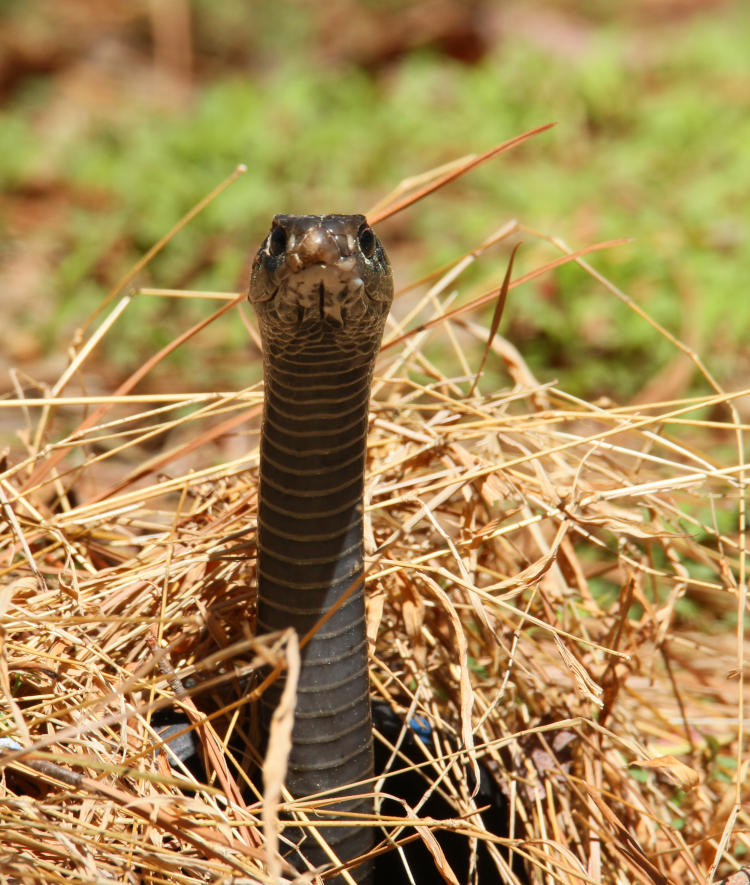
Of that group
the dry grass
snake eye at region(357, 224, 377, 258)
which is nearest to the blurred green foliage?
the dry grass

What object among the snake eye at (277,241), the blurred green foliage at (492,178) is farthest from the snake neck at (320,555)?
the blurred green foliage at (492,178)

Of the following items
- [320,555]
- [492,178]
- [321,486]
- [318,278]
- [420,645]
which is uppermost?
[492,178]

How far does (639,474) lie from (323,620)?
1.01m

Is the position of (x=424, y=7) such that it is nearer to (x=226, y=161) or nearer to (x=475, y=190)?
(x=475, y=190)

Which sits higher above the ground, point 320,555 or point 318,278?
point 318,278

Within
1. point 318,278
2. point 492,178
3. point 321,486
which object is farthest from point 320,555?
point 492,178

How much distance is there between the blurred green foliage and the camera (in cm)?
442

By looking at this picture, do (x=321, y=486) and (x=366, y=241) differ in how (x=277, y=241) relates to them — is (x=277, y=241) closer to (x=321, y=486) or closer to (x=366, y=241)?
(x=366, y=241)

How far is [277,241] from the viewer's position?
57.2 inches

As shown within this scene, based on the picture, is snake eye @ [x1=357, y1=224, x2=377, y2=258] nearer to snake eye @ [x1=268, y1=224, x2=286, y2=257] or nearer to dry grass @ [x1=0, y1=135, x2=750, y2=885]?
snake eye @ [x1=268, y1=224, x2=286, y2=257]

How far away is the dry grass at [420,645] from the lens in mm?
1609

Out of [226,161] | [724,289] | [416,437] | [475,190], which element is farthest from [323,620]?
[475,190]

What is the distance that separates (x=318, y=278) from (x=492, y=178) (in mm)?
4840

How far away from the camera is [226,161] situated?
17.9ft
